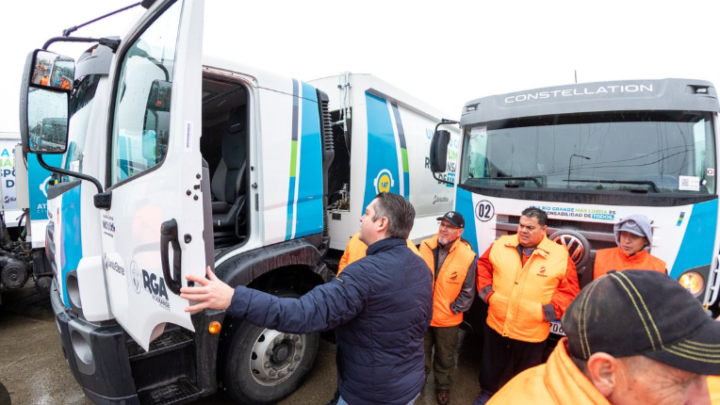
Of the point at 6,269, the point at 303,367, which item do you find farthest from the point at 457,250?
the point at 6,269

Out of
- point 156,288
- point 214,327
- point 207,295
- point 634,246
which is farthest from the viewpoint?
point 634,246

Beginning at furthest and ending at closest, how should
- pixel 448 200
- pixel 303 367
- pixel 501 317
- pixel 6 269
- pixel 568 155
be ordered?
1. pixel 448 200
2. pixel 6 269
3. pixel 568 155
4. pixel 303 367
5. pixel 501 317

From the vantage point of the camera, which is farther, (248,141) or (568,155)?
(568,155)

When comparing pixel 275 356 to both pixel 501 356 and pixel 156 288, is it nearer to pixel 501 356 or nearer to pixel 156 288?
pixel 156 288

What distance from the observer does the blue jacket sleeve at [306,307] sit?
1248 millimetres

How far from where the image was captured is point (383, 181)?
12.0 feet

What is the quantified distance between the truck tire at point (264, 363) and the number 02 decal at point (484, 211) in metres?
1.84

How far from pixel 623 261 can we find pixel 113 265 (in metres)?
3.33

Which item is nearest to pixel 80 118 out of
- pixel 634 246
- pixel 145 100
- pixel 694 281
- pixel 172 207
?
pixel 145 100

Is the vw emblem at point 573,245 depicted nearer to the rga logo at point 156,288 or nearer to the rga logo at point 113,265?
the rga logo at point 156,288

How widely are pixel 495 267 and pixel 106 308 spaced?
2.55m

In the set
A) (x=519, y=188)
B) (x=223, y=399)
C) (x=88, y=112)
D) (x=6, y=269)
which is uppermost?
(x=88, y=112)

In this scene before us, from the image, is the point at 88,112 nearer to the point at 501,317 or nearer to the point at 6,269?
the point at 501,317

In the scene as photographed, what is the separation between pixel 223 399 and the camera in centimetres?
284
